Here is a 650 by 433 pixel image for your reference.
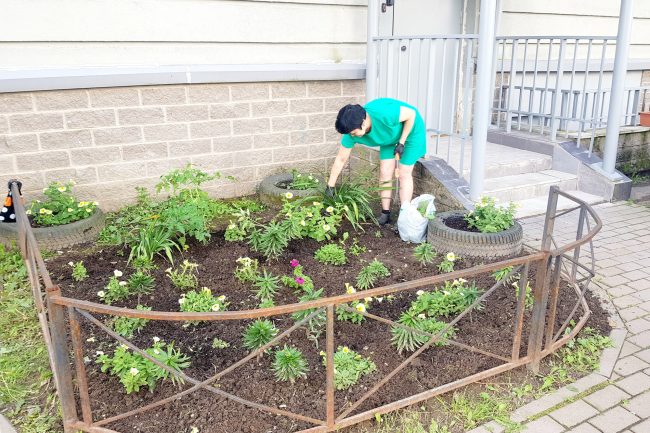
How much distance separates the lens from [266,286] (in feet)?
12.6

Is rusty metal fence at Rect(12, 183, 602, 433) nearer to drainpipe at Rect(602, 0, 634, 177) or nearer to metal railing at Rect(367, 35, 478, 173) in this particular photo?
metal railing at Rect(367, 35, 478, 173)

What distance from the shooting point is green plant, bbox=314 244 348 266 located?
14.2ft

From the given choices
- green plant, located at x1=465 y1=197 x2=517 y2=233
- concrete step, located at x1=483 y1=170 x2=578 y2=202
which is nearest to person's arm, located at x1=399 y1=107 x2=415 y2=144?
green plant, located at x1=465 y1=197 x2=517 y2=233

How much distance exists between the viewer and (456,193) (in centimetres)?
526

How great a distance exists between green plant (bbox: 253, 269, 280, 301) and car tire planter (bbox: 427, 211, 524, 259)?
1436mm

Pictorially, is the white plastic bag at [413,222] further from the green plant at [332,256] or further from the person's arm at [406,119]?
the green plant at [332,256]

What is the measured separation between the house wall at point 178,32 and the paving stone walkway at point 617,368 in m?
3.04

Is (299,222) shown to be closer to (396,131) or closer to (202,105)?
(396,131)

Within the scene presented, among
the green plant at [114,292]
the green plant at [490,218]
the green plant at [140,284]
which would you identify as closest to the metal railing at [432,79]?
the green plant at [490,218]

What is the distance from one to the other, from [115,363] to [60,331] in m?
0.67

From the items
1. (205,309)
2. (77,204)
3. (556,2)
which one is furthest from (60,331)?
(556,2)

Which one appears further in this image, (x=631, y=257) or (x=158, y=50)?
(x=158, y=50)

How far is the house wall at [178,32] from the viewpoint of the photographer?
4762 mm

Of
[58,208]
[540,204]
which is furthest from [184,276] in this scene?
[540,204]
